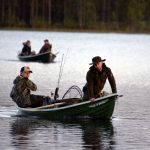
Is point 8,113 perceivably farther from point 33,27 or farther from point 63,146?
point 33,27

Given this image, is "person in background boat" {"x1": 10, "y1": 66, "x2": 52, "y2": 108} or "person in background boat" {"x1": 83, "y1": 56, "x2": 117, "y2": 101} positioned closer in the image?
"person in background boat" {"x1": 83, "y1": 56, "x2": 117, "y2": 101}

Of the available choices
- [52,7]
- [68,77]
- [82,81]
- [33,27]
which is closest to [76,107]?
[82,81]

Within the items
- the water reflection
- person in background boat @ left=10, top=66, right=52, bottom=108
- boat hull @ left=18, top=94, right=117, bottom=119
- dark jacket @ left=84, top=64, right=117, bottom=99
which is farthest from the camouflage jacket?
dark jacket @ left=84, top=64, right=117, bottom=99

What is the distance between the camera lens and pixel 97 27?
131500 millimetres

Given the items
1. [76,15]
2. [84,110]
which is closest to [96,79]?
[84,110]

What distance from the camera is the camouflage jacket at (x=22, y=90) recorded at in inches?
955

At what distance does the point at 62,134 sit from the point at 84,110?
241 centimetres

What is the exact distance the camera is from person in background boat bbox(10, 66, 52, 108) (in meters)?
24.2

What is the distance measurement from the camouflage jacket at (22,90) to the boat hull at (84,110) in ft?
0.70

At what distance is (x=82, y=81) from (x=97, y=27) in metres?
92.4

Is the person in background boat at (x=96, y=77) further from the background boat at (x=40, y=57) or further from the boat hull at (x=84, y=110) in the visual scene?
the background boat at (x=40, y=57)

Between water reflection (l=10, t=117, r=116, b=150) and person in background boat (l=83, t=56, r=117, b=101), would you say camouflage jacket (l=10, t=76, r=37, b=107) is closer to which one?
water reflection (l=10, t=117, r=116, b=150)

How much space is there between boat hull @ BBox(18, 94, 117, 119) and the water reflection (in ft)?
0.68

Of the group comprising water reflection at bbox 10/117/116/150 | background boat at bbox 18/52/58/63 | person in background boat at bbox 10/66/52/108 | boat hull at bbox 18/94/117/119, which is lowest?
water reflection at bbox 10/117/116/150
